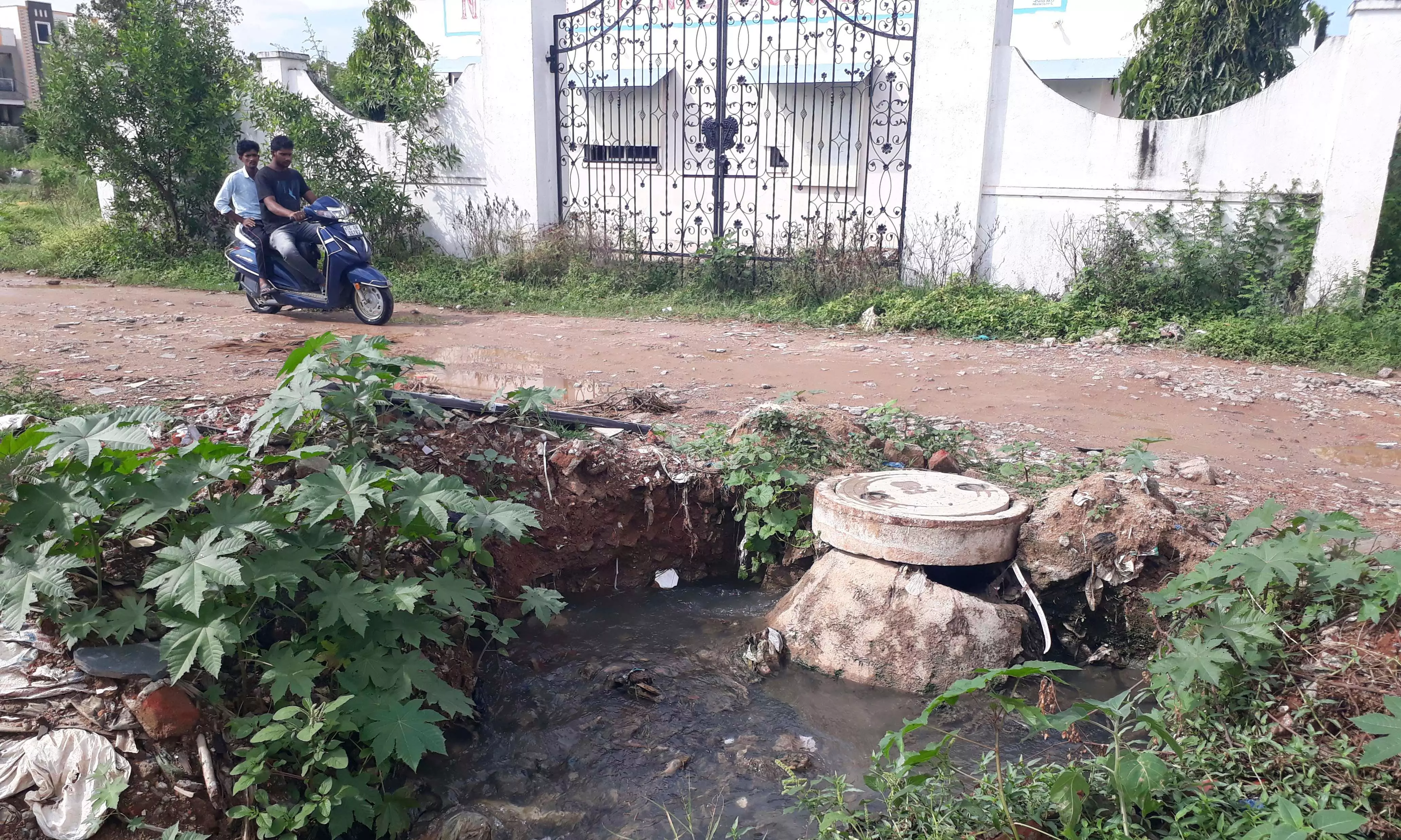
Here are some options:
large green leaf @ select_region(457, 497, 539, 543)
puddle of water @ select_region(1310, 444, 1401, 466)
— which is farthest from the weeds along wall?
large green leaf @ select_region(457, 497, 539, 543)

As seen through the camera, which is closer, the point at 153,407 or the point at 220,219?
the point at 153,407

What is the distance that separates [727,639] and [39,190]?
56.4 feet

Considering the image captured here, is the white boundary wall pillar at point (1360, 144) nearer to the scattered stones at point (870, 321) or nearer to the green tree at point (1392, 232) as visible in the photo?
the green tree at point (1392, 232)

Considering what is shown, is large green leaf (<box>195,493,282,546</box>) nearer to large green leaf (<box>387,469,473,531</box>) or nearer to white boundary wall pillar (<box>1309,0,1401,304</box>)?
large green leaf (<box>387,469,473,531</box>)

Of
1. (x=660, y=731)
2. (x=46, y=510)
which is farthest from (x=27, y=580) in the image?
(x=660, y=731)

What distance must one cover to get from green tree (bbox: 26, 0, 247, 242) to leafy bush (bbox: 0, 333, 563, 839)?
8.83 meters

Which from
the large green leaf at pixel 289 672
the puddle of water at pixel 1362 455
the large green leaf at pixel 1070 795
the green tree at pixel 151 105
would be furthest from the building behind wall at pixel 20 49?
the large green leaf at pixel 1070 795

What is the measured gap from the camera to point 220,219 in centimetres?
1095

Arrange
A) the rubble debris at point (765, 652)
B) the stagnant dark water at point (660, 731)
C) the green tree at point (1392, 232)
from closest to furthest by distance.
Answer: the stagnant dark water at point (660, 731) → the rubble debris at point (765, 652) → the green tree at point (1392, 232)

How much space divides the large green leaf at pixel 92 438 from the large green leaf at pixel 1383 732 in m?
3.12

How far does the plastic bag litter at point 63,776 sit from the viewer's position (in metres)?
2.19

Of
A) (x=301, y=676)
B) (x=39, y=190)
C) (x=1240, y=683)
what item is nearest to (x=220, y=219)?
(x=39, y=190)

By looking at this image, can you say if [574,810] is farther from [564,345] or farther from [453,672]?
[564,345]

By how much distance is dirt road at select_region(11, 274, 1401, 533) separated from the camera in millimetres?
4766
